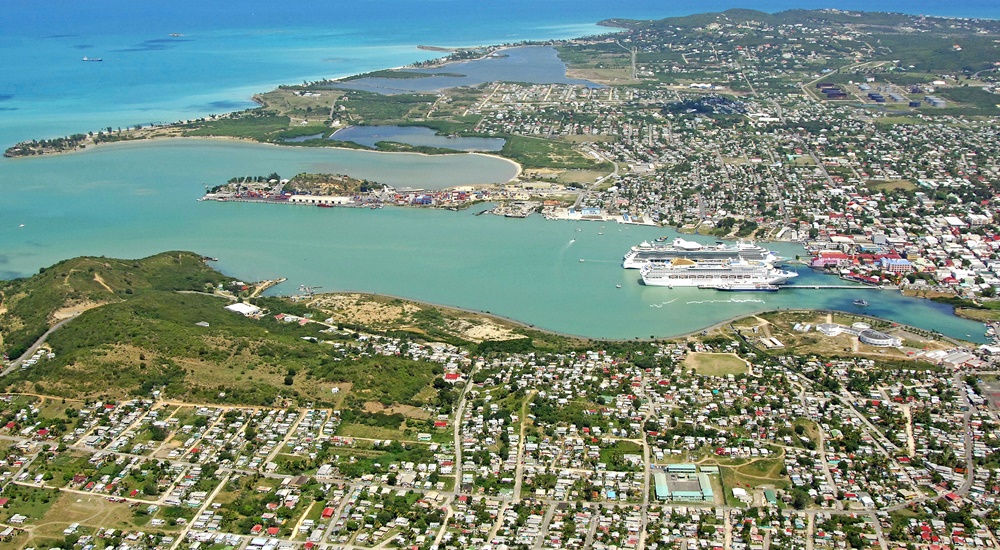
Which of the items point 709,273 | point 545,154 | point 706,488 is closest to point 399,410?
point 706,488

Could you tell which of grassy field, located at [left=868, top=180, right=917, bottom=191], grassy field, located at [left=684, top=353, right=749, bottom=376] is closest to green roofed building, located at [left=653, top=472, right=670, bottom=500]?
grassy field, located at [left=684, top=353, right=749, bottom=376]

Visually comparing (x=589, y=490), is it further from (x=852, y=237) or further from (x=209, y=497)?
(x=852, y=237)

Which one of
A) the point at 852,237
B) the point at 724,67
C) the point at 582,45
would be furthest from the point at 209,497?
the point at 582,45

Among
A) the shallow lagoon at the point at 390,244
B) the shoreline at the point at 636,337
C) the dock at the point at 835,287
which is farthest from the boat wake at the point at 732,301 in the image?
the dock at the point at 835,287

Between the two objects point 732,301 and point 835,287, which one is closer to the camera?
point 732,301

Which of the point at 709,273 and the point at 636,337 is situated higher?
the point at 709,273

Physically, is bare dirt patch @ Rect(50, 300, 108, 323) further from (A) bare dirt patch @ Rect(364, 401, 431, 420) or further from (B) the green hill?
(A) bare dirt patch @ Rect(364, 401, 431, 420)

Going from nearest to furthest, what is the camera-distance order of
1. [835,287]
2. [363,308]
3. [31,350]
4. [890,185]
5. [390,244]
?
1. [31,350]
2. [363,308]
3. [835,287]
4. [390,244]
5. [890,185]

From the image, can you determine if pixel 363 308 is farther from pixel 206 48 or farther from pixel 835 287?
pixel 206 48
